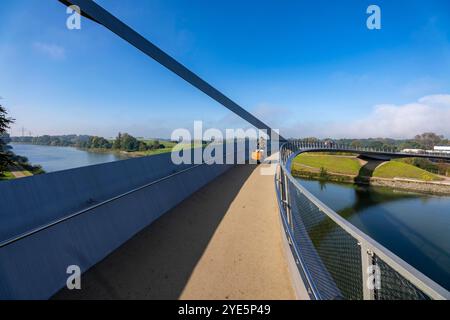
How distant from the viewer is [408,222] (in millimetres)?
25500

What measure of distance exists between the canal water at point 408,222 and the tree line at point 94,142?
20.2 metres

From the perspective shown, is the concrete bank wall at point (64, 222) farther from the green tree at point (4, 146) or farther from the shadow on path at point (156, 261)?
the green tree at point (4, 146)

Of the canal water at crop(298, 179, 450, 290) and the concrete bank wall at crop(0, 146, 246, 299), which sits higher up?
the concrete bank wall at crop(0, 146, 246, 299)

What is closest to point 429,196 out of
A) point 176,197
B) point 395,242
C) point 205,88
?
point 395,242

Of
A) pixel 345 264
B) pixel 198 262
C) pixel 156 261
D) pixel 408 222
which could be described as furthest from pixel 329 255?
pixel 408 222

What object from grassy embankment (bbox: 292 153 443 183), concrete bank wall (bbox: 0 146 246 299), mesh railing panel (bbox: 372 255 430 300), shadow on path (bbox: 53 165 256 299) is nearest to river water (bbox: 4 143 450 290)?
concrete bank wall (bbox: 0 146 246 299)

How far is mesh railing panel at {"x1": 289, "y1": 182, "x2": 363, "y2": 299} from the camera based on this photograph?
7.28 feet

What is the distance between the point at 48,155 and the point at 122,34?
240 inches

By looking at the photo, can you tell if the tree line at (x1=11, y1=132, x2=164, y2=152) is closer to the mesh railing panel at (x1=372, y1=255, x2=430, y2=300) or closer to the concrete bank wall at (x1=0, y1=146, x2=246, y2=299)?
the concrete bank wall at (x1=0, y1=146, x2=246, y2=299)

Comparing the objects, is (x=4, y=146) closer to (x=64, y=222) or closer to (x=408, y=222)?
(x=64, y=222)

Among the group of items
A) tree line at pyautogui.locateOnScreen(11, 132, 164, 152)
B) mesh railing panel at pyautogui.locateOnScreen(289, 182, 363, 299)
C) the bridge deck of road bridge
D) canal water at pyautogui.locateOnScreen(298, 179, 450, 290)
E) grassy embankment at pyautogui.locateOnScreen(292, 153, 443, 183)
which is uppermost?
tree line at pyautogui.locateOnScreen(11, 132, 164, 152)

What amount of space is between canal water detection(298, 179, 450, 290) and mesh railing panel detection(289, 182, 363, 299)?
17041 millimetres

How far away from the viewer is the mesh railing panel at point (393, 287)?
4.66 feet

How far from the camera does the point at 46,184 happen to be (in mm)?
3861
